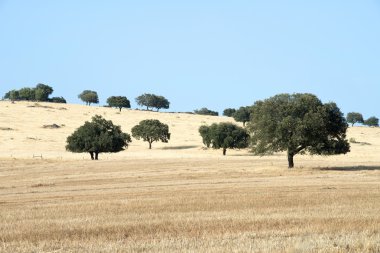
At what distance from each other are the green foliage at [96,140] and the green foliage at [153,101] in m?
98.3

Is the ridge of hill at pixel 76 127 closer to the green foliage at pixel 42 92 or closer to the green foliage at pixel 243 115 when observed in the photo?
the green foliage at pixel 243 115

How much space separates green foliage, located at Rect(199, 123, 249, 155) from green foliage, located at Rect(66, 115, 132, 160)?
66.7 ft

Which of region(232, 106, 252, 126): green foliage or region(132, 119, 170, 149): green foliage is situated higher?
region(232, 106, 252, 126): green foliage

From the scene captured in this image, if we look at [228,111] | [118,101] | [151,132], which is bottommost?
[151,132]

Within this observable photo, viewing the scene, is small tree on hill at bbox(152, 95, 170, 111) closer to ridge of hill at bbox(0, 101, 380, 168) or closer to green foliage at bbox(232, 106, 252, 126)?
ridge of hill at bbox(0, 101, 380, 168)

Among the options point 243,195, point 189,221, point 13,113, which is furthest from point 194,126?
point 189,221

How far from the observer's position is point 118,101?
529ft

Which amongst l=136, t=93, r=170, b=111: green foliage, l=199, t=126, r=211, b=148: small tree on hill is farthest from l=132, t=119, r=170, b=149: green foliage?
l=136, t=93, r=170, b=111: green foliage

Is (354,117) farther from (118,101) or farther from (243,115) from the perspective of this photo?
(118,101)

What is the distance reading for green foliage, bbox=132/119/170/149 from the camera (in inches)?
4136

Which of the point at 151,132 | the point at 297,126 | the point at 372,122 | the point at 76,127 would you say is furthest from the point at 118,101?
the point at 297,126

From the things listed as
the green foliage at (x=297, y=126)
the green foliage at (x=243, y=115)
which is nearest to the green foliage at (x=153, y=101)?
the green foliage at (x=243, y=115)

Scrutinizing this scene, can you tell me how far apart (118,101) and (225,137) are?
224 ft

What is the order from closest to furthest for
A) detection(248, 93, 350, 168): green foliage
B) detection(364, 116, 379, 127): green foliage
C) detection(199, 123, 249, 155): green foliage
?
detection(248, 93, 350, 168): green foliage → detection(199, 123, 249, 155): green foliage → detection(364, 116, 379, 127): green foliage
